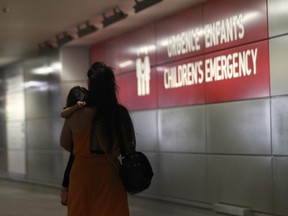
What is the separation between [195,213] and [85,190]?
5008 mm

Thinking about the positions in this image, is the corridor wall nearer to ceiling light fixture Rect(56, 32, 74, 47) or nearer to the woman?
ceiling light fixture Rect(56, 32, 74, 47)

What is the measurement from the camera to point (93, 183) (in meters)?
3.10

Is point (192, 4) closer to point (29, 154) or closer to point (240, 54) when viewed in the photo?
point (240, 54)

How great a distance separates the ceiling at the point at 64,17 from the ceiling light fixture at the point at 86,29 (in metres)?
0.10

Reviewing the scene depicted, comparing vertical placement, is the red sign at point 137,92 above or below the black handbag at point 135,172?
above

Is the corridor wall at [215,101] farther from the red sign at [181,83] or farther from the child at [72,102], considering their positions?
the child at [72,102]

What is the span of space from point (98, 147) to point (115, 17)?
19.6ft

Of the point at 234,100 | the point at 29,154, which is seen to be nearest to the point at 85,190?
the point at 234,100

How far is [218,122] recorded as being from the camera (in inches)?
295

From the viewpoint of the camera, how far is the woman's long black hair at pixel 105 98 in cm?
309

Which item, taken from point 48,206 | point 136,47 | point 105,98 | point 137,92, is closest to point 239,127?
point 137,92

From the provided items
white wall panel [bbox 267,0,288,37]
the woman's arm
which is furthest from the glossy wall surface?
the woman's arm

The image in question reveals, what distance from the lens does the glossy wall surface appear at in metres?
6.40

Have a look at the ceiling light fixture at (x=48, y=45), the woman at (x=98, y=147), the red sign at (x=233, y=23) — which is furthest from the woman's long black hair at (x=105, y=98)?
the ceiling light fixture at (x=48, y=45)
